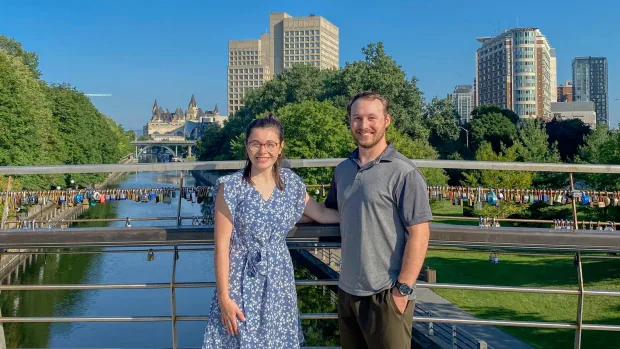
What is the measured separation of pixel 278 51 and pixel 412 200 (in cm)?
15558

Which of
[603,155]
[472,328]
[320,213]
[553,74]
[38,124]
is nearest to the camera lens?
[320,213]

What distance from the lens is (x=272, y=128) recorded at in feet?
9.18

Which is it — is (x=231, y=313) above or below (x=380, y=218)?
below

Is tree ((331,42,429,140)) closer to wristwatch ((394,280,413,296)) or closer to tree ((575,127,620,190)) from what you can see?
tree ((575,127,620,190))

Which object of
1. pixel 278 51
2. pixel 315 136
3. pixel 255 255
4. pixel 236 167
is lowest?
pixel 255 255

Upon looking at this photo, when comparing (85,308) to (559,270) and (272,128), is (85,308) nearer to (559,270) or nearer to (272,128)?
(559,270)

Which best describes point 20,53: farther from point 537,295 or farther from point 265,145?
point 265,145

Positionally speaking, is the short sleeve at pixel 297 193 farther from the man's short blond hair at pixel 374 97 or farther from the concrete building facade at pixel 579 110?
the concrete building facade at pixel 579 110

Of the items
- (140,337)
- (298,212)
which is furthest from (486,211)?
(298,212)

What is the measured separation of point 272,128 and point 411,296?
3.26 ft

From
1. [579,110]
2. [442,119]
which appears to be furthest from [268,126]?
[579,110]

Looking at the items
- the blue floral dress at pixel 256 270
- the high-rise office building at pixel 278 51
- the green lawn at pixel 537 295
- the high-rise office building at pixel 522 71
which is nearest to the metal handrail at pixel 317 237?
the blue floral dress at pixel 256 270

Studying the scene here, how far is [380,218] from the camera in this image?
2562 millimetres

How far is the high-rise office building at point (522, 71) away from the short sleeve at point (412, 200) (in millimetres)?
113912
